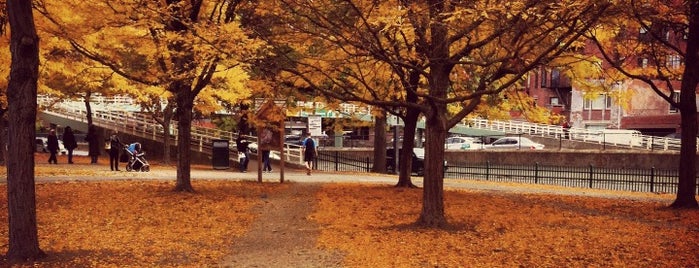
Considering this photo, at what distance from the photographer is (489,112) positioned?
→ 19188 mm

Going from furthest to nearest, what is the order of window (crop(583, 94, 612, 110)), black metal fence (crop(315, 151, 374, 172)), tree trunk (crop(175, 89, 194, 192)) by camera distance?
window (crop(583, 94, 612, 110)), black metal fence (crop(315, 151, 374, 172)), tree trunk (crop(175, 89, 194, 192))

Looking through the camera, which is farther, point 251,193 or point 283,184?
point 283,184

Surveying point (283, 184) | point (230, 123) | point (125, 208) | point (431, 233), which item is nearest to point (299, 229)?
point (431, 233)

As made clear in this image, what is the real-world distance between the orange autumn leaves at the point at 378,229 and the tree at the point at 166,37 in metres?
2.75

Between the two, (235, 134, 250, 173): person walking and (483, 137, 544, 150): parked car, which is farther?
(483, 137, 544, 150): parked car

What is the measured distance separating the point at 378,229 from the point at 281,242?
81.0 inches

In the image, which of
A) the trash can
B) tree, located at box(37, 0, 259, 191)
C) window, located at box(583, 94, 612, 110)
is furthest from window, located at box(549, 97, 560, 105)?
tree, located at box(37, 0, 259, 191)

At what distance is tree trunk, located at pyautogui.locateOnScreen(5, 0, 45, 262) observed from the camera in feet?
26.7

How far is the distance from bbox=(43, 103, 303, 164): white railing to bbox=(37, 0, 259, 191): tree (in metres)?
14.7

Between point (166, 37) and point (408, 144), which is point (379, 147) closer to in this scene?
point (408, 144)

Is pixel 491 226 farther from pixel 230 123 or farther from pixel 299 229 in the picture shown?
pixel 230 123

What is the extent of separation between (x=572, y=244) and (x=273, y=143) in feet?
41.5

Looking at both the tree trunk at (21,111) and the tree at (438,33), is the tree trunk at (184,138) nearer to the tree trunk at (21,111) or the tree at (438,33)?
the tree at (438,33)

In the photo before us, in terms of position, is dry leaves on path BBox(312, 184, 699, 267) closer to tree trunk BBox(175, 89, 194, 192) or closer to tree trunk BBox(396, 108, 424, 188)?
tree trunk BBox(396, 108, 424, 188)
